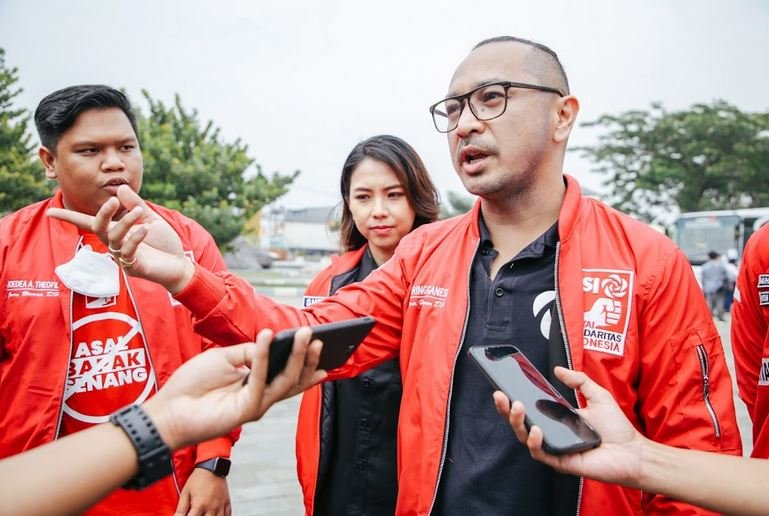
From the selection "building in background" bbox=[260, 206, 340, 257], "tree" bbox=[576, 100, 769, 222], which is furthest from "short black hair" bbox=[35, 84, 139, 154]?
"building in background" bbox=[260, 206, 340, 257]

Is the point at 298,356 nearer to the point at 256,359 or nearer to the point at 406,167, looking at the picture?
the point at 256,359

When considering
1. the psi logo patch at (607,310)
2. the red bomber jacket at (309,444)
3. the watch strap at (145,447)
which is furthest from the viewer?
the red bomber jacket at (309,444)

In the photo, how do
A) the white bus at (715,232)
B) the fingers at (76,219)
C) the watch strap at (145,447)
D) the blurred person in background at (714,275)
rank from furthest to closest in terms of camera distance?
the white bus at (715,232), the blurred person in background at (714,275), the fingers at (76,219), the watch strap at (145,447)

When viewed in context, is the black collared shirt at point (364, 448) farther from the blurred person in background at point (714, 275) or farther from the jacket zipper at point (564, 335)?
the blurred person in background at point (714, 275)

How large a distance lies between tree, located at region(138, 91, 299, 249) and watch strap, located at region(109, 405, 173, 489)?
66.5 feet

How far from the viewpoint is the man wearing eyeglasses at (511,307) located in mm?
1688

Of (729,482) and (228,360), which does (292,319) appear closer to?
(228,360)

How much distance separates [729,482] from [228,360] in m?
1.25

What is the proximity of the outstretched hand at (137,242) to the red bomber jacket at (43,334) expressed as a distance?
435 millimetres

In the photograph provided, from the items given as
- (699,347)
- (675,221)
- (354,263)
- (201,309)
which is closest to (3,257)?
(201,309)

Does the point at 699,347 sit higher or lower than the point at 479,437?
higher

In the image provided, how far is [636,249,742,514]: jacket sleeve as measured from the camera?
1.62 m

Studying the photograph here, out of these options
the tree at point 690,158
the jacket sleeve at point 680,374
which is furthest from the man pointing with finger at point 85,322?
the tree at point 690,158

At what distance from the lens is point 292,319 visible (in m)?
1.96
